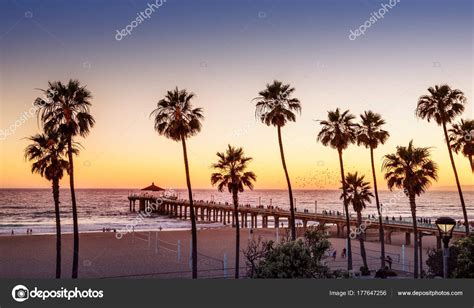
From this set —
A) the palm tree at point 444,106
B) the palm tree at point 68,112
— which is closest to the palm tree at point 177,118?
the palm tree at point 68,112

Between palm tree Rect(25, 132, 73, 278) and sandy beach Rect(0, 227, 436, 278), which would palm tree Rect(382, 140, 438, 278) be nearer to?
sandy beach Rect(0, 227, 436, 278)

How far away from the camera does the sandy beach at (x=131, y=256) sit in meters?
34.1

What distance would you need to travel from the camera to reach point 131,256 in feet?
141

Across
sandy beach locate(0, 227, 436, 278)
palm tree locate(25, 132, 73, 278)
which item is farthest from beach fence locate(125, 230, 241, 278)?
palm tree locate(25, 132, 73, 278)

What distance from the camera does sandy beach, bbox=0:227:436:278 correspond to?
3409 centimetres

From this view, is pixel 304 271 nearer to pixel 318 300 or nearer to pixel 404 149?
pixel 318 300

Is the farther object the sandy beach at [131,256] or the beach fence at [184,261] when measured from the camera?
the sandy beach at [131,256]

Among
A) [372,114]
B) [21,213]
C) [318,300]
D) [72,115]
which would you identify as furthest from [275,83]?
[21,213]

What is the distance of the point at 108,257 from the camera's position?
42781mm

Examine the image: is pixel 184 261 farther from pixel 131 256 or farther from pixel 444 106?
pixel 444 106

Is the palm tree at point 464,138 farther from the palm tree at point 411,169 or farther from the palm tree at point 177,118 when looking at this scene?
the palm tree at point 177,118

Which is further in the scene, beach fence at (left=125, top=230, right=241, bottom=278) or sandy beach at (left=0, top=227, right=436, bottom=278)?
sandy beach at (left=0, top=227, right=436, bottom=278)

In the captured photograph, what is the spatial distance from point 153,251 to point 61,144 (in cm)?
2271

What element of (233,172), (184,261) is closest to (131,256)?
(184,261)
